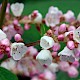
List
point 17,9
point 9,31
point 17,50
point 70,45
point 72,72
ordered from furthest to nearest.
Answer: point 72,72, point 17,9, point 9,31, point 17,50, point 70,45

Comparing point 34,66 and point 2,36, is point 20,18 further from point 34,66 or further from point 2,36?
point 2,36

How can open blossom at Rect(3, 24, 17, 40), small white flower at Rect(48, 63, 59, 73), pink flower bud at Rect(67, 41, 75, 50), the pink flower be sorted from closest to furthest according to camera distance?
1. pink flower bud at Rect(67, 41, 75, 50)
2. open blossom at Rect(3, 24, 17, 40)
3. small white flower at Rect(48, 63, 59, 73)
4. the pink flower

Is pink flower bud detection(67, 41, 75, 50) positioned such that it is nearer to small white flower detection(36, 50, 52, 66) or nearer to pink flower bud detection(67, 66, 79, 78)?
small white flower detection(36, 50, 52, 66)

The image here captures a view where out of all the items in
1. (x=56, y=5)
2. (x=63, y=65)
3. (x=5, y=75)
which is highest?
(x=56, y=5)

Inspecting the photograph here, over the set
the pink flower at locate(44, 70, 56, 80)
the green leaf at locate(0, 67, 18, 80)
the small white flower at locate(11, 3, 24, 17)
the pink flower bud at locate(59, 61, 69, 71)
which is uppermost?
the small white flower at locate(11, 3, 24, 17)

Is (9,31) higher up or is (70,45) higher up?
(9,31)

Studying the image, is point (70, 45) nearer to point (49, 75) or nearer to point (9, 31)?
point (9, 31)

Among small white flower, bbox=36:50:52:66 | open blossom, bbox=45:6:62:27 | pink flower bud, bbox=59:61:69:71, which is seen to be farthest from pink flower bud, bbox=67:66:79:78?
small white flower, bbox=36:50:52:66

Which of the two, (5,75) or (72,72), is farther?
(72,72)

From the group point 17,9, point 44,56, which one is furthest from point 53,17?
point 44,56
